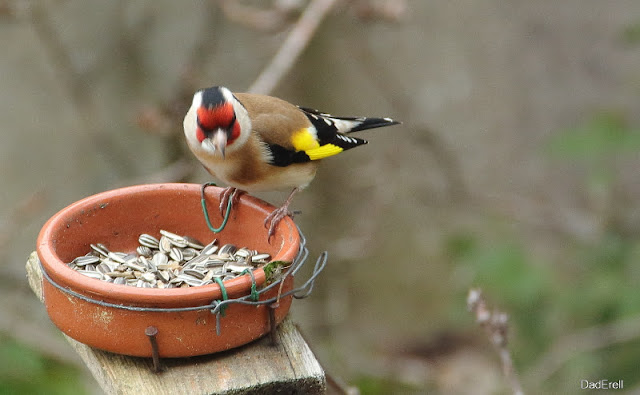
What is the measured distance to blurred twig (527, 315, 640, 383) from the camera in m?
4.26

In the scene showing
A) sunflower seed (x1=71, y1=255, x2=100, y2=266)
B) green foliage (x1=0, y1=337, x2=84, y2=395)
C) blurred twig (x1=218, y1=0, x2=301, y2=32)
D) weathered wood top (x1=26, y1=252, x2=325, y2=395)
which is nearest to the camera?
weathered wood top (x1=26, y1=252, x2=325, y2=395)

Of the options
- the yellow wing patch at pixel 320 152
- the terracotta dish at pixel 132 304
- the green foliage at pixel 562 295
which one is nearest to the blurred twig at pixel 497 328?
the terracotta dish at pixel 132 304

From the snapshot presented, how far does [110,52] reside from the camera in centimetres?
477

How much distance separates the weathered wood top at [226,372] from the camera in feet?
6.23

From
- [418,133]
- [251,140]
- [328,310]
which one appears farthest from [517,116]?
[251,140]

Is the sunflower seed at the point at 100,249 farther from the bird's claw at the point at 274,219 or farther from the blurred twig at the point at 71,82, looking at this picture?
the blurred twig at the point at 71,82

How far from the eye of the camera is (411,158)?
538cm

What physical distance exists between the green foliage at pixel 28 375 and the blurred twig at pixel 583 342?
2587mm

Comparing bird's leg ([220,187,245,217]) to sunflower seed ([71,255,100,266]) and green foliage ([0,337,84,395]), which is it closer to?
sunflower seed ([71,255,100,266])

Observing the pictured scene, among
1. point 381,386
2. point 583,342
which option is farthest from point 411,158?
point 583,342

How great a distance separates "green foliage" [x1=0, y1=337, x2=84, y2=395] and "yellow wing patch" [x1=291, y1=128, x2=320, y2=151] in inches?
52.6

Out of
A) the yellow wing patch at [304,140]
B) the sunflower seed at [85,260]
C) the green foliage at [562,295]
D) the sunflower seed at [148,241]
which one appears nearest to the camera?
the sunflower seed at [85,260]

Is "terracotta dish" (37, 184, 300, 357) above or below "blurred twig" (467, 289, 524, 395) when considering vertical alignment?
above

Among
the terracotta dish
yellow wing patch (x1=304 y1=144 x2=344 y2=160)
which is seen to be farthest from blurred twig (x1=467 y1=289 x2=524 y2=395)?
yellow wing patch (x1=304 y1=144 x2=344 y2=160)
